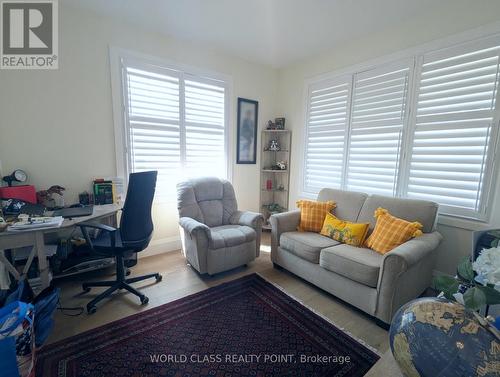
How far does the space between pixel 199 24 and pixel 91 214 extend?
2.32 metres

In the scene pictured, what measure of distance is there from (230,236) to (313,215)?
98 cm

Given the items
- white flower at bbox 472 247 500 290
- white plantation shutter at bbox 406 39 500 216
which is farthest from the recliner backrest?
white flower at bbox 472 247 500 290

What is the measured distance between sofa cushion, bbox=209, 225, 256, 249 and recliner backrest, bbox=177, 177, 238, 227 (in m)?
0.22

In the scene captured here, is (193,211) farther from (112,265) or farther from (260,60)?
(260,60)

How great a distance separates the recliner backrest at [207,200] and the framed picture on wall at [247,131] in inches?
31.4

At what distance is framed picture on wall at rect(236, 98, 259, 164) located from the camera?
12.1ft

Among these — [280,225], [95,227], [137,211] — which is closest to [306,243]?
[280,225]

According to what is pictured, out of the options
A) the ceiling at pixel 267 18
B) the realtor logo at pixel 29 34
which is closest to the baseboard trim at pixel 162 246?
the realtor logo at pixel 29 34

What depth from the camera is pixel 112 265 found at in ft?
8.81

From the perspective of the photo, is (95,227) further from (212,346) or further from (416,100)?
(416,100)

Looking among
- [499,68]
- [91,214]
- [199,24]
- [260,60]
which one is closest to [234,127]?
[260,60]

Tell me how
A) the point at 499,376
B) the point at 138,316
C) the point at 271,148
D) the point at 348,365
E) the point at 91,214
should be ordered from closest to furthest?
1. the point at 499,376
2. the point at 348,365
3. the point at 138,316
4. the point at 91,214
5. the point at 271,148

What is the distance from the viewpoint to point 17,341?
1.23 metres

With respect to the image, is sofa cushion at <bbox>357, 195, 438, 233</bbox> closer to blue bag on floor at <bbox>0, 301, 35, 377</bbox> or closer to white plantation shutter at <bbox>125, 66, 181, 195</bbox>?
white plantation shutter at <bbox>125, 66, 181, 195</bbox>
